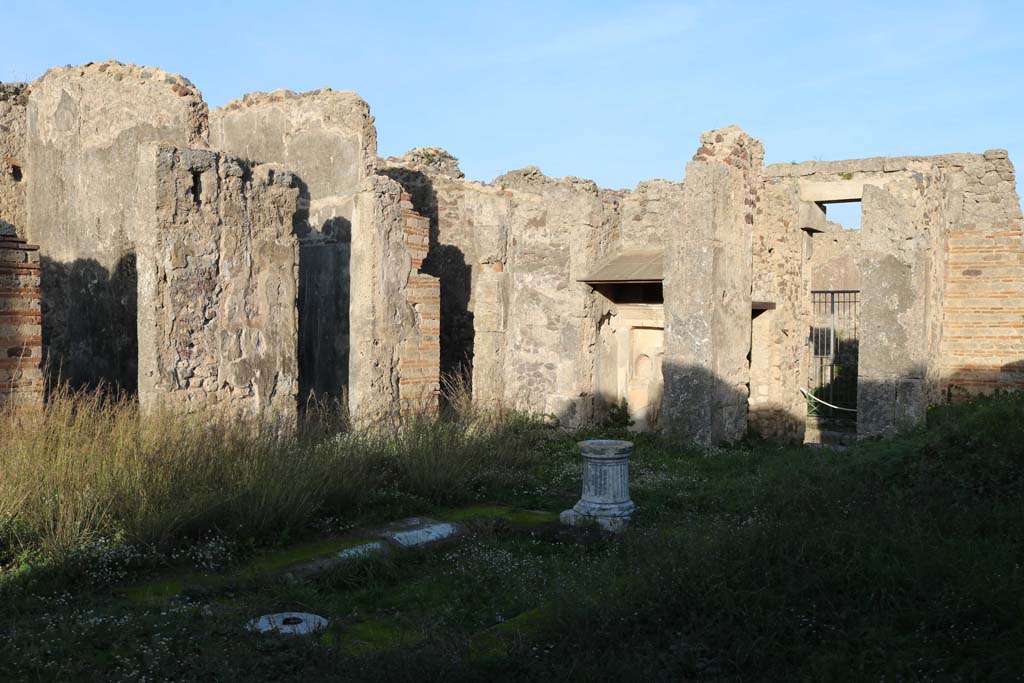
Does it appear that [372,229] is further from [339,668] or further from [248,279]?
[339,668]

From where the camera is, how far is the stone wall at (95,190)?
1086 cm

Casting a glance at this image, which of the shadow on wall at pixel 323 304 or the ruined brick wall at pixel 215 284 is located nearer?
the ruined brick wall at pixel 215 284

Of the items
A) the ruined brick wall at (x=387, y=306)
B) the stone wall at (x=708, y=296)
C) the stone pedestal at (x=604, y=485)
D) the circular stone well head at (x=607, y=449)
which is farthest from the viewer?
the stone wall at (x=708, y=296)

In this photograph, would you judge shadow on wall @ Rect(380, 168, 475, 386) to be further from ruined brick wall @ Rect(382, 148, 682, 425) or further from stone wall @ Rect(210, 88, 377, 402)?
stone wall @ Rect(210, 88, 377, 402)

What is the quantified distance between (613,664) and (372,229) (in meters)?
6.62

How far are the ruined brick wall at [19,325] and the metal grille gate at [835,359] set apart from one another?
11077mm

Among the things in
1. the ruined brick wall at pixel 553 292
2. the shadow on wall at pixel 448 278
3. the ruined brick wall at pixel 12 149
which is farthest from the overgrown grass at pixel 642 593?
the shadow on wall at pixel 448 278

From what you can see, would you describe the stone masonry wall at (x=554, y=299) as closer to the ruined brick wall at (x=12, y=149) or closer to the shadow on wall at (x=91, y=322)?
the shadow on wall at (x=91, y=322)

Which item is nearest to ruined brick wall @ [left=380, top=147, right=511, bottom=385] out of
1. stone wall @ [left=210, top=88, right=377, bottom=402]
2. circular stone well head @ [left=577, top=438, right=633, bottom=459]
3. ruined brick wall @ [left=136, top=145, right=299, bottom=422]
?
stone wall @ [left=210, top=88, right=377, bottom=402]

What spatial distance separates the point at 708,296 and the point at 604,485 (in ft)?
13.0

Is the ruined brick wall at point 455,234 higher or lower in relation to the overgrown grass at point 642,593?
higher

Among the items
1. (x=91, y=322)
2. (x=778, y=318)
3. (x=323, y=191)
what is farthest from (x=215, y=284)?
(x=778, y=318)

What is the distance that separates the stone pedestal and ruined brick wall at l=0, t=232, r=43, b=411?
4581 mm

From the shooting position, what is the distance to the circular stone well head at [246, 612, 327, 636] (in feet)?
15.2
